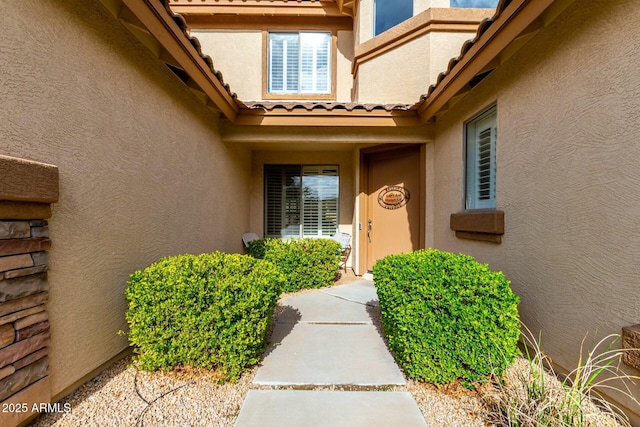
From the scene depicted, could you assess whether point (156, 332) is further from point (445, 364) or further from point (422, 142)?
point (422, 142)

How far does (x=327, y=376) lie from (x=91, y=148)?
10.1 ft

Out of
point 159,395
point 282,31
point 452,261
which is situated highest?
point 282,31

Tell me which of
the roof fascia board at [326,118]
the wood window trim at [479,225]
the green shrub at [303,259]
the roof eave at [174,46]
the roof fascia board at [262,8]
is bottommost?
the green shrub at [303,259]

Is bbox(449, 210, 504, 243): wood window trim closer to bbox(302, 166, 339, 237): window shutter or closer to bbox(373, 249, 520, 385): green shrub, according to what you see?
bbox(373, 249, 520, 385): green shrub

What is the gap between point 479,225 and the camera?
3674 mm

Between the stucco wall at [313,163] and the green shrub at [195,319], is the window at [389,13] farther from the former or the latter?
the green shrub at [195,319]

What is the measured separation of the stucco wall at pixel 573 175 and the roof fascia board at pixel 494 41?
0.29 meters

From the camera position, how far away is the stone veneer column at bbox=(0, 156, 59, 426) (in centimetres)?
177

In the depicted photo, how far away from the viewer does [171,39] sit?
301 cm

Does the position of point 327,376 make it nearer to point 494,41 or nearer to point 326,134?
point 494,41

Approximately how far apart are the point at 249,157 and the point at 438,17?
5.27 metres

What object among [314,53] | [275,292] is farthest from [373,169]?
[275,292]

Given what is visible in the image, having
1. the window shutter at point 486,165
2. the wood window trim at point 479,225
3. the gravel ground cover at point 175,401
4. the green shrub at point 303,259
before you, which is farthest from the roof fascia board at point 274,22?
the gravel ground cover at point 175,401

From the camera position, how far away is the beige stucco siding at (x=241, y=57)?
25.2ft
